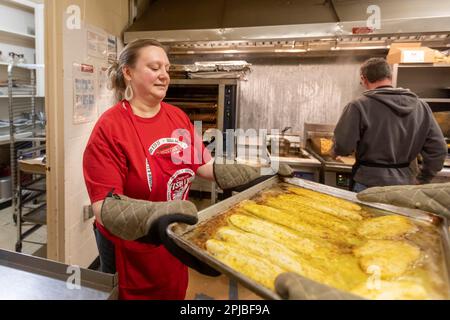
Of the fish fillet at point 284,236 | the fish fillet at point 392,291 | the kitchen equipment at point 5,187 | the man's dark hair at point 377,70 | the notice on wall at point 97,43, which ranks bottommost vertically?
the kitchen equipment at point 5,187

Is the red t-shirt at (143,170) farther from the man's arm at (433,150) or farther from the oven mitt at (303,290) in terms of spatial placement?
the man's arm at (433,150)

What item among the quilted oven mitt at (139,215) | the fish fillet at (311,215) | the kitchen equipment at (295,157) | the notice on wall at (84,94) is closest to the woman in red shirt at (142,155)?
the quilted oven mitt at (139,215)

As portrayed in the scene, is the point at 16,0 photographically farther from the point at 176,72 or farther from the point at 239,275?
the point at 239,275

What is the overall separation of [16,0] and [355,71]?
4658 mm

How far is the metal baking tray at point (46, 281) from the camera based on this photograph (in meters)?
0.82

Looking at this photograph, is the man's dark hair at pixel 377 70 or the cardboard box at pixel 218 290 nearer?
the cardboard box at pixel 218 290

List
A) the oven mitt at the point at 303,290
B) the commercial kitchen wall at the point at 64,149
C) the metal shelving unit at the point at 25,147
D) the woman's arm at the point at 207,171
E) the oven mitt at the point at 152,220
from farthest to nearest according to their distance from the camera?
the metal shelving unit at the point at 25,147 → the commercial kitchen wall at the point at 64,149 → the woman's arm at the point at 207,171 → the oven mitt at the point at 152,220 → the oven mitt at the point at 303,290

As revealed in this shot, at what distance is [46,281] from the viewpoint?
88cm

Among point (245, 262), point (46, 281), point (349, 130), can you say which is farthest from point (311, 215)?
point (349, 130)

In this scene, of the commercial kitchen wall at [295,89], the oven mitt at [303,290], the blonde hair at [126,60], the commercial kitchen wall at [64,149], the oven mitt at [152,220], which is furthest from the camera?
the commercial kitchen wall at [295,89]

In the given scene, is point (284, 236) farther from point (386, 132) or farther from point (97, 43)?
point (97, 43)

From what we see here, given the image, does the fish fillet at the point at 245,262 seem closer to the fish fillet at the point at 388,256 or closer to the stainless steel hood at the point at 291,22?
the fish fillet at the point at 388,256

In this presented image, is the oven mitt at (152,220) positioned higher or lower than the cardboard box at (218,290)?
higher

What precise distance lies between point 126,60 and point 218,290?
1073 mm
